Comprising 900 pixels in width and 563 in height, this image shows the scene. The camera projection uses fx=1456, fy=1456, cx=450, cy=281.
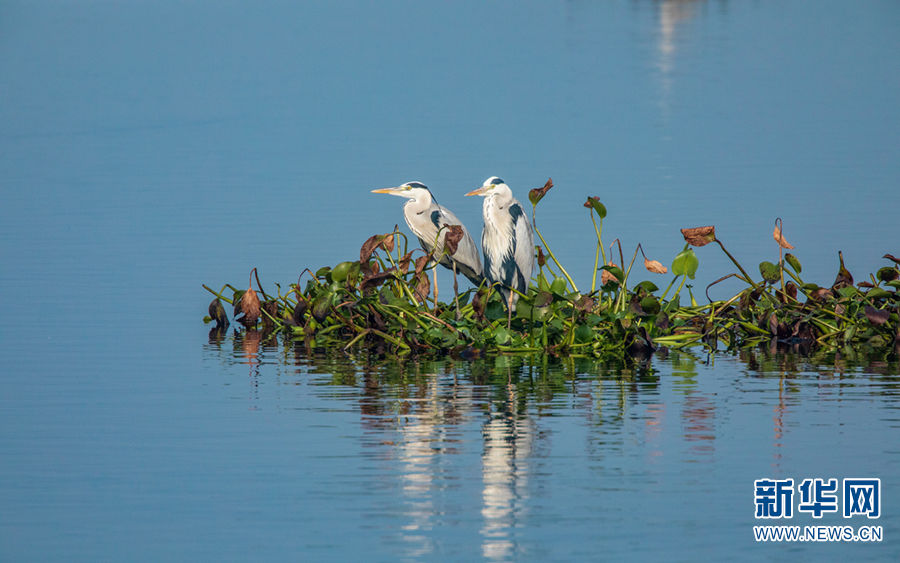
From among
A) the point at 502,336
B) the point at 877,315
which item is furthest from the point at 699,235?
the point at 502,336

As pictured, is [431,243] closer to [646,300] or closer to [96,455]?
[646,300]

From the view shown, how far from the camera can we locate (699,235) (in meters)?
11.4

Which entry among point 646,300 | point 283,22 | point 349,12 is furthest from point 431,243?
point 349,12

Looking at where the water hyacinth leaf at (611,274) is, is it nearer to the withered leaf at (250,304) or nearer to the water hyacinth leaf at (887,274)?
the water hyacinth leaf at (887,274)

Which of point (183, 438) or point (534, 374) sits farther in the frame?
point (534, 374)

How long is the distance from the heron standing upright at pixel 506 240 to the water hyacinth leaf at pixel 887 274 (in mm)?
2831

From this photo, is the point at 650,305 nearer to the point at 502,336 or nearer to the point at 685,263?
the point at 685,263

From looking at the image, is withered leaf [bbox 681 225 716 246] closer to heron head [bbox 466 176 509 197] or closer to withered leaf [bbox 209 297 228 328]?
heron head [bbox 466 176 509 197]

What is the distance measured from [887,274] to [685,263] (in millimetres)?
1644

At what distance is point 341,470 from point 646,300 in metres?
4.01

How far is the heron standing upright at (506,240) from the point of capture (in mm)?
12086

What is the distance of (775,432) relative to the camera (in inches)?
342

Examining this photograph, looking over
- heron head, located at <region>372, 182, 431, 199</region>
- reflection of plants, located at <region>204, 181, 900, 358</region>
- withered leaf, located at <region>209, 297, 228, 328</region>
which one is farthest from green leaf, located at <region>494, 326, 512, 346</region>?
withered leaf, located at <region>209, 297, 228, 328</region>

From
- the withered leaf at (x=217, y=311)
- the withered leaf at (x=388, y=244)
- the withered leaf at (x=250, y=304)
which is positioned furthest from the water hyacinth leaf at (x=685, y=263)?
the withered leaf at (x=217, y=311)
